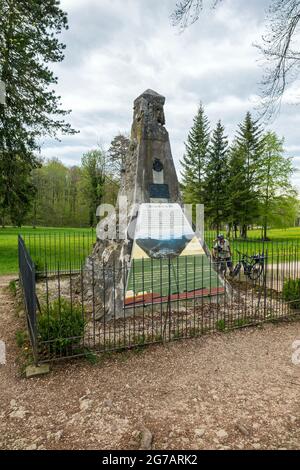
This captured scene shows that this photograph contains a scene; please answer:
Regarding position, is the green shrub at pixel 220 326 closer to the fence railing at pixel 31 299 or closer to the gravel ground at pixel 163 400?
the gravel ground at pixel 163 400

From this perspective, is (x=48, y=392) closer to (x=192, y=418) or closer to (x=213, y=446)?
(x=192, y=418)

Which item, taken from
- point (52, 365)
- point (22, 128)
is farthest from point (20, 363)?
point (22, 128)

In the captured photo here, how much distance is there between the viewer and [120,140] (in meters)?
28.5

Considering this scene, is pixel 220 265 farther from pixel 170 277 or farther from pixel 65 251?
pixel 65 251

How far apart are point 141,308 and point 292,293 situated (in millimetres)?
3566

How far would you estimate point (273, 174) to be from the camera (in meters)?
28.4

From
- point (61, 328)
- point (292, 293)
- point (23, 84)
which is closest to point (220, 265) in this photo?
point (292, 293)

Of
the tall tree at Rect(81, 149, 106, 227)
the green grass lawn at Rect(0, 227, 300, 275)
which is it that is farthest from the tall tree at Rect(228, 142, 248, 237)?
the tall tree at Rect(81, 149, 106, 227)

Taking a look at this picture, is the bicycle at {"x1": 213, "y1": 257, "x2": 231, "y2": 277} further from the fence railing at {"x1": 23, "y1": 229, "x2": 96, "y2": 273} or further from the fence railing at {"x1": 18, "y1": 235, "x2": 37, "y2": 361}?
the fence railing at {"x1": 18, "y1": 235, "x2": 37, "y2": 361}

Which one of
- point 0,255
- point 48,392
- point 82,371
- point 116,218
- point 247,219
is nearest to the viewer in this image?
point 48,392

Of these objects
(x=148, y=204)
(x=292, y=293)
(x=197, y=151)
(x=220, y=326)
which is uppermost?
(x=197, y=151)

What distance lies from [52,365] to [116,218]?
4147mm

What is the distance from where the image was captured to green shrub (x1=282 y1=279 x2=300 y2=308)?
675 centimetres
